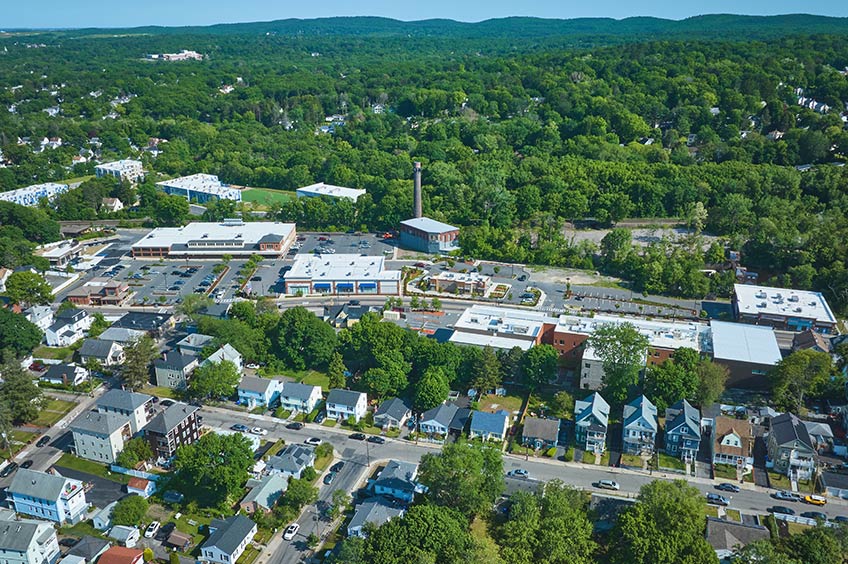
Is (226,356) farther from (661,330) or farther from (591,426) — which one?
(661,330)

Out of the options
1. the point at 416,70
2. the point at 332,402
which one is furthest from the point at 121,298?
the point at 416,70

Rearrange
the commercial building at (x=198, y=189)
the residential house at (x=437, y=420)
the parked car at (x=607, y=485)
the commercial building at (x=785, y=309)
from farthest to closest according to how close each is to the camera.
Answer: the commercial building at (x=198, y=189) → the commercial building at (x=785, y=309) → the residential house at (x=437, y=420) → the parked car at (x=607, y=485)

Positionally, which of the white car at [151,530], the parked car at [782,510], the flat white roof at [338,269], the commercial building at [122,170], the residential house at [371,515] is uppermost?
the commercial building at [122,170]

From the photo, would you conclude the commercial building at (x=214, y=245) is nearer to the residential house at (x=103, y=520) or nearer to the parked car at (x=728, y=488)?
the residential house at (x=103, y=520)

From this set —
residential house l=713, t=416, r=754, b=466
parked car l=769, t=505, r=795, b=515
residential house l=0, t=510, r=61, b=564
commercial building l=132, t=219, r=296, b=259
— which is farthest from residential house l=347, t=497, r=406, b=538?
commercial building l=132, t=219, r=296, b=259

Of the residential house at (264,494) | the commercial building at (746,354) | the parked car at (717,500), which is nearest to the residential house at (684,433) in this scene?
the parked car at (717,500)

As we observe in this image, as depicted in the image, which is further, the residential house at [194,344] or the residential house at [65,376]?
the residential house at [194,344]

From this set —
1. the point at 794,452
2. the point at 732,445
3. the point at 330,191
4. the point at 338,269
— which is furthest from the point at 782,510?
the point at 330,191
